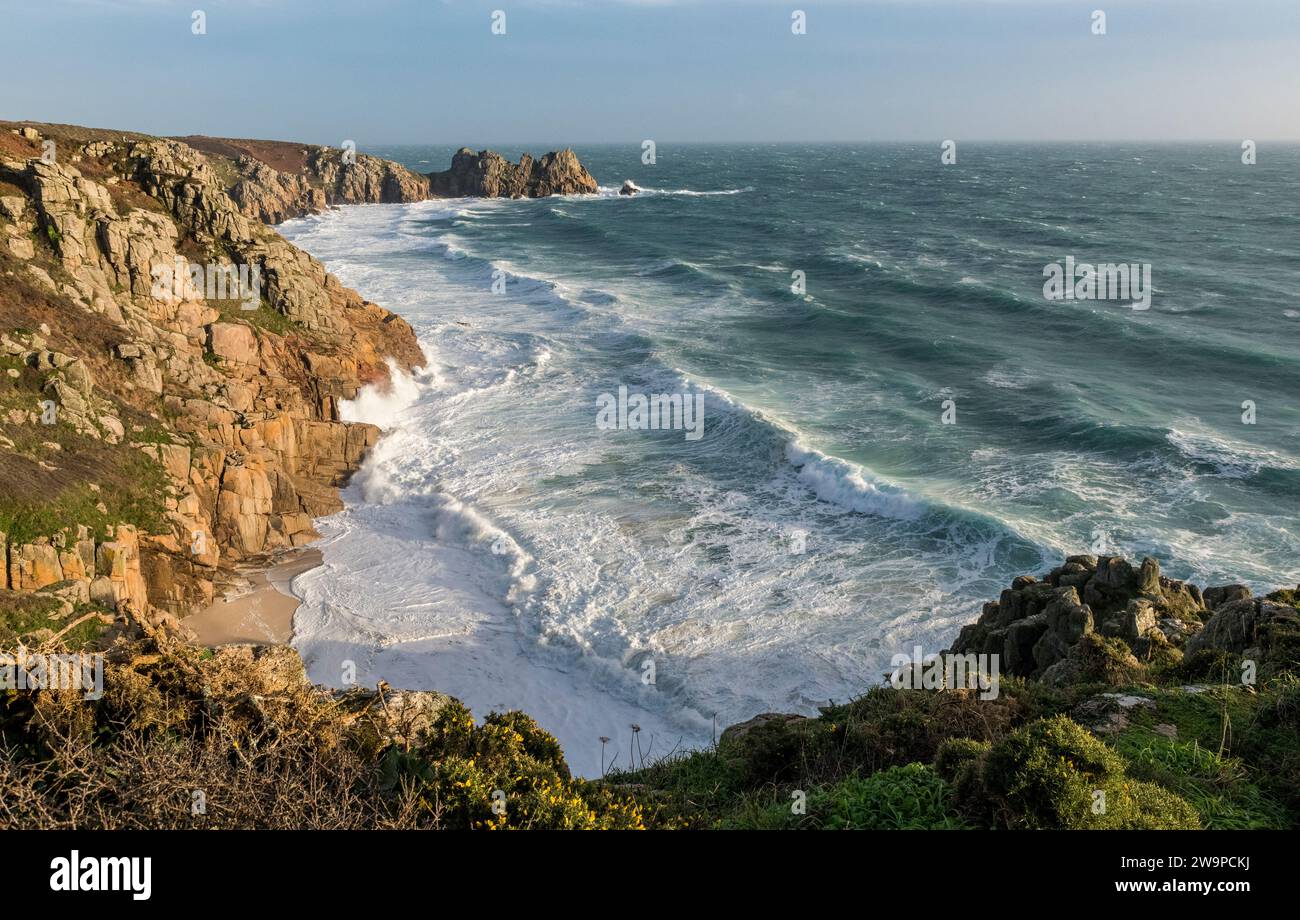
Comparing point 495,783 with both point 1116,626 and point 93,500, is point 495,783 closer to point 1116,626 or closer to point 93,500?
point 1116,626

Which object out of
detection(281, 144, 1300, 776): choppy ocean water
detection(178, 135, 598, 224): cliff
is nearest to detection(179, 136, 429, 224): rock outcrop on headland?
detection(178, 135, 598, 224): cliff

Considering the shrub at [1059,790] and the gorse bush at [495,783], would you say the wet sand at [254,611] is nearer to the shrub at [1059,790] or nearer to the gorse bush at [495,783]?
the gorse bush at [495,783]

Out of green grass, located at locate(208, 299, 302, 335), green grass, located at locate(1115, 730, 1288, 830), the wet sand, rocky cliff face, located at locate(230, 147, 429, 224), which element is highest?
rocky cliff face, located at locate(230, 147, 429, 224)

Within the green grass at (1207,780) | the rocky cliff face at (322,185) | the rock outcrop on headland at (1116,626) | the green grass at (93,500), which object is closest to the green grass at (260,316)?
the green grass at (93,500)

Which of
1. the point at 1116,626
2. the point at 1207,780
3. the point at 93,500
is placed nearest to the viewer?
the point at 1207,780

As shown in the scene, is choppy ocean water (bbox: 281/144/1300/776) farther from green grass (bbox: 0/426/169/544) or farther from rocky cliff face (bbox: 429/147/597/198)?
rocky cliff face (bbox: 429/147/597/198)

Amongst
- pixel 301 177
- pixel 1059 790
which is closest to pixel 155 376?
pixel 1059 790
